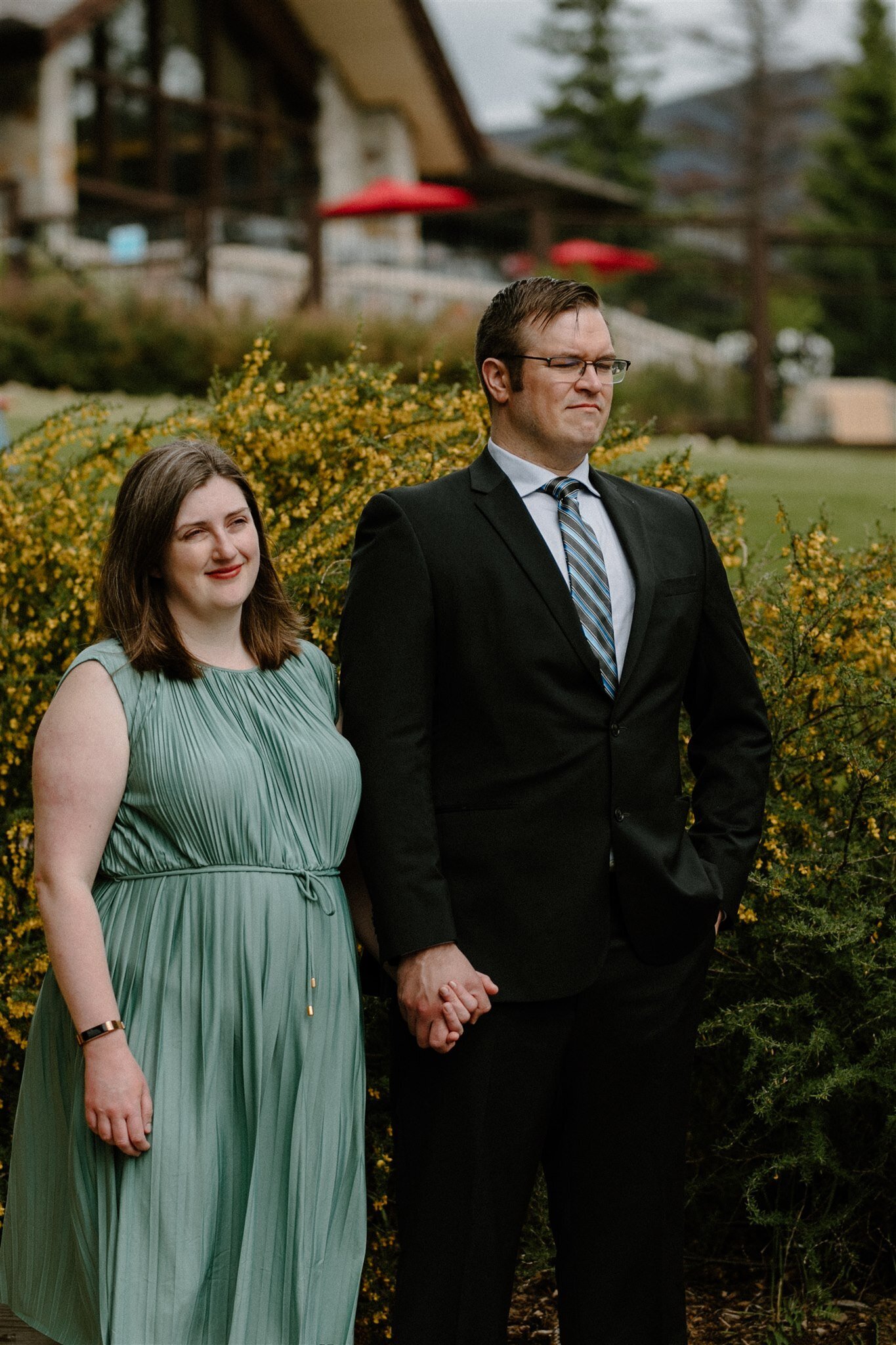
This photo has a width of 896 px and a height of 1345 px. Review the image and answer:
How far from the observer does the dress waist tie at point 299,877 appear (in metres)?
2.73

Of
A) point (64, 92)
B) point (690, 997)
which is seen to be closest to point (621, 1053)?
point (690, 997)

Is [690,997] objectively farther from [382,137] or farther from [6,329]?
[382,137]

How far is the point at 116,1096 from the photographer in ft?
8.50

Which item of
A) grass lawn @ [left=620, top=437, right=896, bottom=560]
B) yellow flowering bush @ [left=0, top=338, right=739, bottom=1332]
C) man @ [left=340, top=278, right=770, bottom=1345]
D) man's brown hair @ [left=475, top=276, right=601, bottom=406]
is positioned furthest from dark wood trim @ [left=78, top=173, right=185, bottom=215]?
man @ [left=340, top=278, right=770, bottom=1345]

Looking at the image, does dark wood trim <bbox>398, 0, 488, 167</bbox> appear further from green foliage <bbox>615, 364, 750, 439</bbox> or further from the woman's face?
the woman's face

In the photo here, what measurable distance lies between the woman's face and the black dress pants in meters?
0.86

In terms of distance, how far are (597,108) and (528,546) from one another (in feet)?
136

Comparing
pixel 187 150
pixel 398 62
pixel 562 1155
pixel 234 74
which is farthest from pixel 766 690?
pixel 398 62

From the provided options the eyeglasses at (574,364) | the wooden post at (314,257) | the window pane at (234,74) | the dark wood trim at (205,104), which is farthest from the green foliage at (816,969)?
the window pane at (234,74)

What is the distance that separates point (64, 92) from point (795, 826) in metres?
18.2

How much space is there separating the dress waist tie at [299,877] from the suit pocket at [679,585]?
861mm

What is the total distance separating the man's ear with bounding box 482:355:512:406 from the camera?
2.91 m

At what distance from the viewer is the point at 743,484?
1053cm

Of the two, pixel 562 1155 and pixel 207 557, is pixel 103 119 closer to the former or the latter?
pixel 207 557
